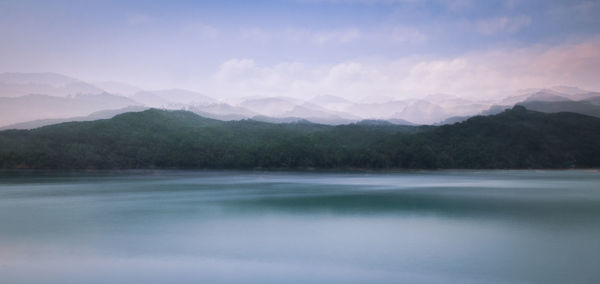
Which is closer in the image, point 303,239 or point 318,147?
point 303,239

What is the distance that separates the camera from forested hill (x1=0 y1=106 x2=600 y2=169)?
2530 inches

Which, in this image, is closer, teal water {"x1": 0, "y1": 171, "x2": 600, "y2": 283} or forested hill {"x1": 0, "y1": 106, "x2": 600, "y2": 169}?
teal water {"x1": 0, "y1": 171, "x2": 600, "y2": 283}

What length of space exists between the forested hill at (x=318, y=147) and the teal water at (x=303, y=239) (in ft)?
113

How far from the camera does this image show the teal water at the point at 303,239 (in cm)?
1279

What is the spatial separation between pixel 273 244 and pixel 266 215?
7.74m

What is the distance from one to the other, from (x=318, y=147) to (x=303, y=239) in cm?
5605

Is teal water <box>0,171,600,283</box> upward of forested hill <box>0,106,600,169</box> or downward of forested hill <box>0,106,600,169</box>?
downward

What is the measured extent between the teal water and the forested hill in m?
34.4

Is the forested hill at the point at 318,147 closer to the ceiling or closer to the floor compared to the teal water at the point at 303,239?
closer to the ceiling

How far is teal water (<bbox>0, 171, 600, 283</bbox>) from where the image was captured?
12789 mm

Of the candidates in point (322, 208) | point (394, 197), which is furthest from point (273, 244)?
point (394, 197)

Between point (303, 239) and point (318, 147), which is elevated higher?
point (318, 147)

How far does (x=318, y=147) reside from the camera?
73875 millimetres

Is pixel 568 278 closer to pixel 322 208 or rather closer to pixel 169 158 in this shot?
pixel 322 208
